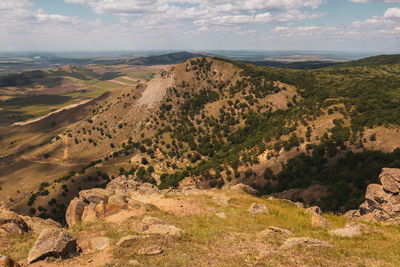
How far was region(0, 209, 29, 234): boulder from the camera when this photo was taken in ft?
69.5

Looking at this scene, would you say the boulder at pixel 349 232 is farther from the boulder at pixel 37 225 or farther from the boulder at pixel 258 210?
the boulder at pixel 37 225

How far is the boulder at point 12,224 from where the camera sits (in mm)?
21188

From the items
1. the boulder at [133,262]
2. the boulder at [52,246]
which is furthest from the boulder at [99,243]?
the boulder at [133,262]

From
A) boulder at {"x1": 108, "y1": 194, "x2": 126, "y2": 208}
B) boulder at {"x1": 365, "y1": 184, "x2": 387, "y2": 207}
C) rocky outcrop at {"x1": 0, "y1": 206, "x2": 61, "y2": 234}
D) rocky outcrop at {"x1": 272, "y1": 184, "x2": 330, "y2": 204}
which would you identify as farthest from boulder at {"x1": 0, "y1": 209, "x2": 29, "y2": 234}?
rocky outcrop at {"x1": 272, "y1": 184, "x2": 330, "y2": 204}

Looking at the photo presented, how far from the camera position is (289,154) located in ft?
224

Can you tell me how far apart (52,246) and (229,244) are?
1454 centimetres

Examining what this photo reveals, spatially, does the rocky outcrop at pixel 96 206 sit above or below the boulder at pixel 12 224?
below

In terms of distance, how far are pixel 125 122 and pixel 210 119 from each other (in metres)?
56.4

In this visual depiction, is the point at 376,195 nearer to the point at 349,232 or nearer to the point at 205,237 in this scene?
the point at 349,232

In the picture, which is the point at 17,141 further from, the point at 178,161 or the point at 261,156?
the point at 261,156

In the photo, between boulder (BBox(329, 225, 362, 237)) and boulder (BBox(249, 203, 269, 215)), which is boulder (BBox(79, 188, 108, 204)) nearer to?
boulder (BBox(249, 203, 269, 215))

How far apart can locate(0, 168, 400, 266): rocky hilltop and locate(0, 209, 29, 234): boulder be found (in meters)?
0.08

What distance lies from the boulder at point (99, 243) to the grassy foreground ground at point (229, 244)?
443 mm

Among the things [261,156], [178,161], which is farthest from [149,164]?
[261,156]
